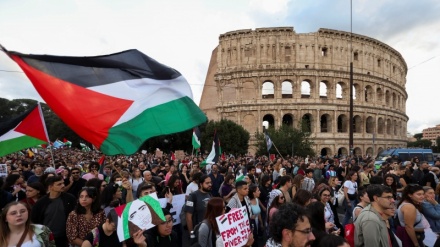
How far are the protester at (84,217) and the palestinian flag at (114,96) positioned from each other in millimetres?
703

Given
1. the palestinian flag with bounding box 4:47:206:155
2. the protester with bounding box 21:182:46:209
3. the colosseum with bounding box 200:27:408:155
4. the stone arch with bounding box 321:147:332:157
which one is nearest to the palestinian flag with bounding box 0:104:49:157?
the protester with bounding box 21:182:46:209

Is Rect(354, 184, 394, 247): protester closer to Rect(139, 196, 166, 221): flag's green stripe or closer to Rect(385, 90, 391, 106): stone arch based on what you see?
Rect(139, 196, 166, 221): flag's green stripe

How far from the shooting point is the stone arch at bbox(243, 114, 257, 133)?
46.3 m

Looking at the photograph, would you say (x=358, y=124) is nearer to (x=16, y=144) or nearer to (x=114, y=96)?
(x=16, y=144)

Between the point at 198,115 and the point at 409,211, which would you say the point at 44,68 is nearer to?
the point at 198,115

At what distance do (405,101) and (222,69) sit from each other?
121ft

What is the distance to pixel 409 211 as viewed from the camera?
4422 mm

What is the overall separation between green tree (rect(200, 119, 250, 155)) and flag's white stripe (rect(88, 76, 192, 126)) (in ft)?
110

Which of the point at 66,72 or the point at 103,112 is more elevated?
the point at 66,72

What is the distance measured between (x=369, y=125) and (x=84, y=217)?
52442 mm

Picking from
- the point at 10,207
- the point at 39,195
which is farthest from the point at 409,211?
→ the point at 39,195

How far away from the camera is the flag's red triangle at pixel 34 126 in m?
7.65

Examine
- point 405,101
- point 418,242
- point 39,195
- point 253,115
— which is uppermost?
point 405,101

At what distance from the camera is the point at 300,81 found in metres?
45.8
